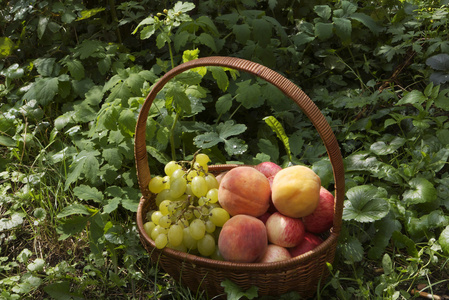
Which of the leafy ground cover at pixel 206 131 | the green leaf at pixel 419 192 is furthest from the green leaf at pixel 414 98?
the green leaf at pixel 419 192

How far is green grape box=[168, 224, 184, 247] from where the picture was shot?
1.68 meters

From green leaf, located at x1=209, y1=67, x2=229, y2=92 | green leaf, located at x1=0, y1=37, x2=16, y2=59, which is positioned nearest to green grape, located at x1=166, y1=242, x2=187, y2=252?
green leaf, located at x1=209, y1=67, x2=229, y2=92

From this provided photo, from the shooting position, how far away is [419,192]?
205 centimetres

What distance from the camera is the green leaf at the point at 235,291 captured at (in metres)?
1.56

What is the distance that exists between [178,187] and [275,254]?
1.51ft

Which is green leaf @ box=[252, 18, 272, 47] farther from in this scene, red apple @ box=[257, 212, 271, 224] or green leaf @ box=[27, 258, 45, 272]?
green leaf @ box=[27, 258, 45, 272]

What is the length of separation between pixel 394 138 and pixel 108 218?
1514 millimetres

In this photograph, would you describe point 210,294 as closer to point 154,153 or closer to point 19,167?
point 154,153

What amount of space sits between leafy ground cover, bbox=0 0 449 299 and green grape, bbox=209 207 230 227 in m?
0.26

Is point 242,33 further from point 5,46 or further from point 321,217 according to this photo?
point 5,46

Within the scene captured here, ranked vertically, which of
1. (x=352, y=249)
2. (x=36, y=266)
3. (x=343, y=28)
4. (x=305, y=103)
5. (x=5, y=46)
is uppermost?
(x=305, y=103)

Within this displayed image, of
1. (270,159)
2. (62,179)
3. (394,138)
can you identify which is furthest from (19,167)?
(394,138)

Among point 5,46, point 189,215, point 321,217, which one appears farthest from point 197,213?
point 5,46

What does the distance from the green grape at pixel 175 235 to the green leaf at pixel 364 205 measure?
0.67 meters
